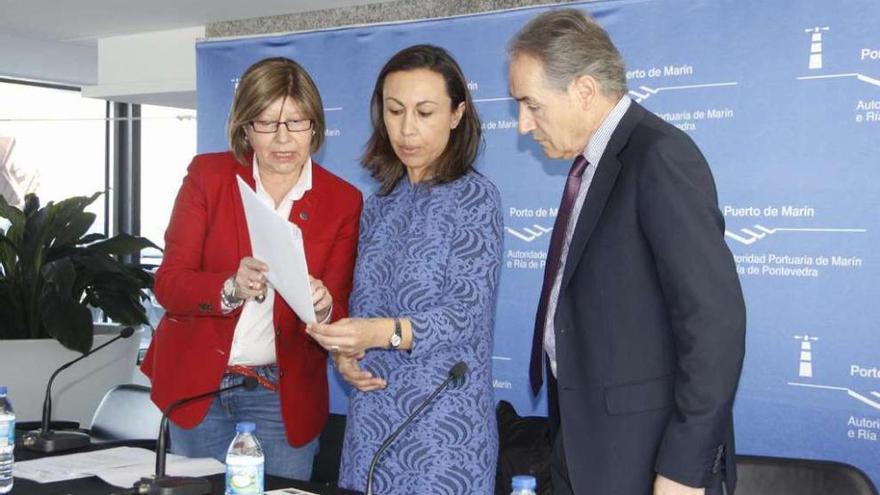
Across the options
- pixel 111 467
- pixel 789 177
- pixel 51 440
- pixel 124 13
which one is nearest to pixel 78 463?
pixel 111 467

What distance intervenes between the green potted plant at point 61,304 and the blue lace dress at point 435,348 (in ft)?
8.51

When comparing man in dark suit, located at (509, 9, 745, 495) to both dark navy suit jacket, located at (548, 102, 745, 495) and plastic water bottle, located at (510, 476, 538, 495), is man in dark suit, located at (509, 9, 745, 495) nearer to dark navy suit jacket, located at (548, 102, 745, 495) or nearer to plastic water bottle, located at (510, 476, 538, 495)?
dark navy suit jacket, located at (548, 102, 745, 495)

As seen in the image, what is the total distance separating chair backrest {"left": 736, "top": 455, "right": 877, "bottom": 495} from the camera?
6.95 feet

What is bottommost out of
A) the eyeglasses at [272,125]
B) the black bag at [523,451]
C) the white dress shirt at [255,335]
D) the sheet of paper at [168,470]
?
the black bag at [523,451]

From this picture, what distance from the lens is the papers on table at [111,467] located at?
191cm

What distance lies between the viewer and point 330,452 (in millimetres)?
3057

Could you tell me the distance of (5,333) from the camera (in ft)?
14.5

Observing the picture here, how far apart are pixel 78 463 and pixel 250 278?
21.4 inches

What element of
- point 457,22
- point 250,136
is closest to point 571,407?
point 250,136

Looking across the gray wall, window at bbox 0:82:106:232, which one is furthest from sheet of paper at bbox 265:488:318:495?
window at bbox 0:82:106:232

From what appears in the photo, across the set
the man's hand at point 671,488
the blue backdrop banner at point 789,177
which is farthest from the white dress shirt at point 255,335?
the blue backdrop banner at point 789,177

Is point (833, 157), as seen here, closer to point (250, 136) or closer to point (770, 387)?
point (770, 387)

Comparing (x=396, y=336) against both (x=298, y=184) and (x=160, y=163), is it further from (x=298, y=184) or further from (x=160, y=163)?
(x=160, y=163)

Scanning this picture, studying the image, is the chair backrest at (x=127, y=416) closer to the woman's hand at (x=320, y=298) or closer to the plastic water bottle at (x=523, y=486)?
the woman's hand at (x=320, y=298)
